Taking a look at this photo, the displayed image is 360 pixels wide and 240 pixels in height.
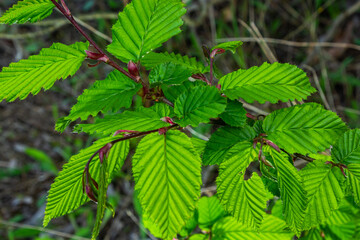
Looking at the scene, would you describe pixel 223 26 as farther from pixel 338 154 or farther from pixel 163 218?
pixel 163 218

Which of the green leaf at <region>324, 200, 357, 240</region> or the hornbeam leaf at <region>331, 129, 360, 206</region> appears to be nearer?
the hornbeam leaf at <region>331, 129, 360, 206</region>

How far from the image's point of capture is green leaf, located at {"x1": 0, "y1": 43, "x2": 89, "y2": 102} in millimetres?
686

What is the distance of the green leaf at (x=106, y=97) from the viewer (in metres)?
0.66

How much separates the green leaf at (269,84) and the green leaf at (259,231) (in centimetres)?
39

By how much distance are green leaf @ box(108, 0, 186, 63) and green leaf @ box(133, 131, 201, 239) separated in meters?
0.20

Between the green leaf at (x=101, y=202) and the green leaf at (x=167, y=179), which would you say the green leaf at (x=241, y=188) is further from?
the green leaf at (x=101, y=202)

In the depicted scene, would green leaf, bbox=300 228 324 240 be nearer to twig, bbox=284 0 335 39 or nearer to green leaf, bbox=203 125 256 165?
green leaf, bbox=203 125 256 165

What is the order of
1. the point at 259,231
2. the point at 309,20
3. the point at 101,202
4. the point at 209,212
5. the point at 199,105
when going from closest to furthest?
the point at 101,202
the point at 199,105
the point at 259,231
the point at 209,212
the point at 309,20

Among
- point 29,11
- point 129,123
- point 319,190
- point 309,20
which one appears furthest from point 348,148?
point 309,20

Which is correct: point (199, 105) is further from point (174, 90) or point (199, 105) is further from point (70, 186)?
point (70, 186)

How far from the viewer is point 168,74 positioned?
2.28ft

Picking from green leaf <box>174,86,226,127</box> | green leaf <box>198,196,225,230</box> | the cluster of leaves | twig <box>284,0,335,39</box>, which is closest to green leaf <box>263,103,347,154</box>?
the cluster of leaves

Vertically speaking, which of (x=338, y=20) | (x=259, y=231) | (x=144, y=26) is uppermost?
(x=144, y=26)

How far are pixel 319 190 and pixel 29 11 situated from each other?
0.73 m
